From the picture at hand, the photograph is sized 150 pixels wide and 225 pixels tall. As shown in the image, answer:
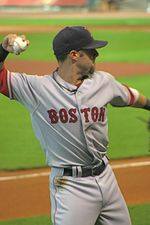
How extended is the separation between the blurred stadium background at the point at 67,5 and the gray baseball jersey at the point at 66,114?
42889mm

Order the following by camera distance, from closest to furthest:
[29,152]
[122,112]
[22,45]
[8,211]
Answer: [22,45] → [8,211] → [29,152] → [122,112]

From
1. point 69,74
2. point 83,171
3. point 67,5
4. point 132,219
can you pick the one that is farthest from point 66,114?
point 67,5

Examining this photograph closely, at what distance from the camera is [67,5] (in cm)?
4575

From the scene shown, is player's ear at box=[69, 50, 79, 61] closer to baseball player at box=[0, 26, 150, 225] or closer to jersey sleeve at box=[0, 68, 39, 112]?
baseball player at box=[0, 26, 150, 225]

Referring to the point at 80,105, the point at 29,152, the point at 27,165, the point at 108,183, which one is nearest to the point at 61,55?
the point at 80,105

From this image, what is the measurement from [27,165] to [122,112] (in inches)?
137

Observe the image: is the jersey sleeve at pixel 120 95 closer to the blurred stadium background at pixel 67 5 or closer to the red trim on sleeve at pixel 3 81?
the red trim on sleeve at pixel 3 81

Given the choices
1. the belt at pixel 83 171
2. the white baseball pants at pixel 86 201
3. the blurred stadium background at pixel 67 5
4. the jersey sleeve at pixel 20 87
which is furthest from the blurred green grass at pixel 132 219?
the blurred stadium background at pixel 67 5

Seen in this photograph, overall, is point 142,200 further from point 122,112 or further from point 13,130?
point 122,112

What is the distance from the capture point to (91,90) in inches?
139

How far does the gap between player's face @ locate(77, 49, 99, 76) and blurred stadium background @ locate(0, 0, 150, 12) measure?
42.8 m

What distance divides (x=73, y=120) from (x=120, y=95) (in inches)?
16.2

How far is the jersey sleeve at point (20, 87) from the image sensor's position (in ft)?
11.5

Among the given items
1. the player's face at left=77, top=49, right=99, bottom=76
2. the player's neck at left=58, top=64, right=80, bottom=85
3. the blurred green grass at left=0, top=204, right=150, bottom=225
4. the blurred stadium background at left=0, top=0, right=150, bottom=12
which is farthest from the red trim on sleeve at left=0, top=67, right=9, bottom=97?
the blurred stadium background at left=0, top=0, right=150, bottom=12
